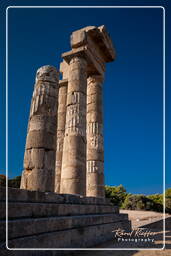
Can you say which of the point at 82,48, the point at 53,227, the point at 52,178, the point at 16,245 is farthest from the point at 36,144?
the point at 82,48

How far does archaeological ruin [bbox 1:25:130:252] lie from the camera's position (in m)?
6.01

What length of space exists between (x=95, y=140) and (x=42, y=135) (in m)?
6.67

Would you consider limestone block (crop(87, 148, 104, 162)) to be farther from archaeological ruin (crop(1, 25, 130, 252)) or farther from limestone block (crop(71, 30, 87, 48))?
limestone block (crop(71, 30, 87, 48))

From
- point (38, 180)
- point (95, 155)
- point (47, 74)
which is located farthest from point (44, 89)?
point (95, 155)

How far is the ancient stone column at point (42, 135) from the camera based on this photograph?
8672 millimetres

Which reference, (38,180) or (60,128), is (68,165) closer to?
(38,180)

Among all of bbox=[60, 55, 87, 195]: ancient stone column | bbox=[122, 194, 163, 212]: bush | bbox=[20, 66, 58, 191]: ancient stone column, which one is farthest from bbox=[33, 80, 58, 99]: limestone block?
bbox=[122, 194, 163, 212]: bush

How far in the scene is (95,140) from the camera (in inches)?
604

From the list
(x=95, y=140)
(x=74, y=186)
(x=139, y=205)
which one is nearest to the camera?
(x=74, y=186)

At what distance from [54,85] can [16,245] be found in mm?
6620

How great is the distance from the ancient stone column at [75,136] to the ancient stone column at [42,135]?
10.7ft

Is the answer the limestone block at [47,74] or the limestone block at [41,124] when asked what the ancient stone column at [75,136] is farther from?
the limestone block at [47,74]

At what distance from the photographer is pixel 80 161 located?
12.6 meters

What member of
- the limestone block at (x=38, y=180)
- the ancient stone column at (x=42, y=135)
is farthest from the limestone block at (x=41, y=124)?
the limestone block at (x=38, y=180)
